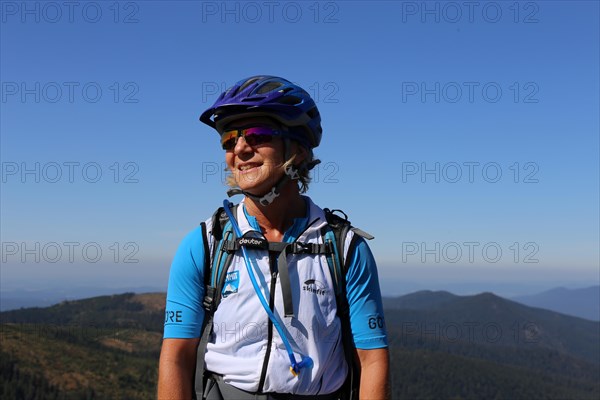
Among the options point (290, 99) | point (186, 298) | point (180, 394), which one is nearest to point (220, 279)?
point (186, 298)

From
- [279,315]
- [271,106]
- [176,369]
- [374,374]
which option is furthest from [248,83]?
[374,374]

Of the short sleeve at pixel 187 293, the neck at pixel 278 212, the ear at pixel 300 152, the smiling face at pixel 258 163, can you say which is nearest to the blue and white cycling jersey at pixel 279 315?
the short sleeve at pixel 187 293

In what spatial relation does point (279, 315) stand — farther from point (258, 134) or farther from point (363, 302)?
point (258, 134)

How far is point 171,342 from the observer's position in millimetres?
4258

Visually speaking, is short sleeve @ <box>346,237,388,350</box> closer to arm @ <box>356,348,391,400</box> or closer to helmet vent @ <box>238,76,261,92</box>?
arm @ <box>356,348,391,400</box>

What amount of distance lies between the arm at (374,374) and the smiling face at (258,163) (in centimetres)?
158

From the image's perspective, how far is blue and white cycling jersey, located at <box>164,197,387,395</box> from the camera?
4.20 m

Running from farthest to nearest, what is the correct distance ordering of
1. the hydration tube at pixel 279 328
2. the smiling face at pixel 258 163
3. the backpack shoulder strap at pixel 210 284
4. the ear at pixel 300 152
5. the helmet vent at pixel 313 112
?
the helmet vent at pixel 313 112
the ear at pixel 300 152
the smiling face at pixel 258 163
the backpack shoulder strap at pixel 210 284
the hydration tube at pixel 279 328

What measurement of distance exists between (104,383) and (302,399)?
20151cm

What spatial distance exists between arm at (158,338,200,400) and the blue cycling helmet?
192 centimetres

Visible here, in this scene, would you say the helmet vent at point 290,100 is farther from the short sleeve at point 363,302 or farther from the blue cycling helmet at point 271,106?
the short sleeve at point 363,302

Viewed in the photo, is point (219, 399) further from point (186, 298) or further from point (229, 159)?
point (229, 159)

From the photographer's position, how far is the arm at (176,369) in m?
4.17

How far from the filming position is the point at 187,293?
4.36 metres
